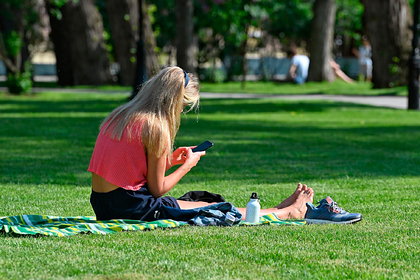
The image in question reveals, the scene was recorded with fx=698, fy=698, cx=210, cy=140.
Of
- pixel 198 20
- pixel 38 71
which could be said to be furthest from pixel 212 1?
pixel 38 71

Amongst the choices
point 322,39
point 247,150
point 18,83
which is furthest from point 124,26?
point 247,150

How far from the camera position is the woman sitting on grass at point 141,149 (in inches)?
195

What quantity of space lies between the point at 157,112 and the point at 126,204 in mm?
741

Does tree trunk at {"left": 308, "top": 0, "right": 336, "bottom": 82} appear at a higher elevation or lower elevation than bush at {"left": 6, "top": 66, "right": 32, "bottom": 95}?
higher

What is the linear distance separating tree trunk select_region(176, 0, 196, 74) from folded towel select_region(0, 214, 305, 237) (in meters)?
21.0

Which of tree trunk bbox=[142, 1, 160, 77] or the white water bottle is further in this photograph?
tree trunk bbox=[142, 1, 160, 77]

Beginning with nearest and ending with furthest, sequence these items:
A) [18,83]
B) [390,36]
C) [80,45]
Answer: [390,36], [18,83], [80,45]

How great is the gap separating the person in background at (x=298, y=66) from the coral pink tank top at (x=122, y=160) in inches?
961

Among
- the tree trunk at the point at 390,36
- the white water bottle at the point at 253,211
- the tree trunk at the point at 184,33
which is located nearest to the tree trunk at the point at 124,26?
the tree trunk at the point at 184,33

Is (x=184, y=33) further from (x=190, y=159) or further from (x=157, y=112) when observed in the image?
(x=157, y=112)

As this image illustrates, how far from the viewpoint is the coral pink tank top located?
4988mm

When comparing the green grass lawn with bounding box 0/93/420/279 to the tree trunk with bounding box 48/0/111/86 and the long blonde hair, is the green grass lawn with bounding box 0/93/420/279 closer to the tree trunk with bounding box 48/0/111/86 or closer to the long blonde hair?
the long blonde hair

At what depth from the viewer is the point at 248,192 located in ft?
23.2

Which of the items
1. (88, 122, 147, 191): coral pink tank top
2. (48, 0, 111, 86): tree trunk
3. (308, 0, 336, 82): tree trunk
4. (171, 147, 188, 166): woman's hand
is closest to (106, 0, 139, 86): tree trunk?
(48, 0, 111, 86): tree trunk
